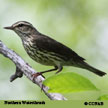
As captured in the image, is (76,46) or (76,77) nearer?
(76,77)

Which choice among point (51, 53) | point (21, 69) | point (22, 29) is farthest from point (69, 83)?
point (22, 29)

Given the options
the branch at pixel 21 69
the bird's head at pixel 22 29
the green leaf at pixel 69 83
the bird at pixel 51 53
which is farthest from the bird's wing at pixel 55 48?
the green leaf at pixel 69 83

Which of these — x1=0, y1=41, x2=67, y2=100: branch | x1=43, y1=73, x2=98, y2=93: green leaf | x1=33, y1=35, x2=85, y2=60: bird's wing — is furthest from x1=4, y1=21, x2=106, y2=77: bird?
x1=43, y1=73, x2=98, y2=93: green leaf

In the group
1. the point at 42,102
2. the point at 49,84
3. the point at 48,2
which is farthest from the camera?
the point at 48,2

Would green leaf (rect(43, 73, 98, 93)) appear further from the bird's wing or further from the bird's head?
the bird's head

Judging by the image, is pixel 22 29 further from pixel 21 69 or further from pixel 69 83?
pixel 69 83

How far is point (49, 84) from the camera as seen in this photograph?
1220 mm

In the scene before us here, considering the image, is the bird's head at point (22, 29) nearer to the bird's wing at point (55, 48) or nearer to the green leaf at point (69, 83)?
the bird's wing at point (55, 48)

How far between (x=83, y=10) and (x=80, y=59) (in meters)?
3.57

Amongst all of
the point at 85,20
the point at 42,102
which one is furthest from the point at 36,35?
the point at 42,102

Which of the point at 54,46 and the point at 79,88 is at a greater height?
the point at 54,46

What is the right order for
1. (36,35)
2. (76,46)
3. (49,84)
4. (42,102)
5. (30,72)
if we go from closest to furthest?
1. (49,84)
2. (42,102)
3. (30,72)
4. (36,35)
5. (76,46)

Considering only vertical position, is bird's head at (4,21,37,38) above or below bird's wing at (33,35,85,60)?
above

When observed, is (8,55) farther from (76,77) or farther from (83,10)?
(83,10)
